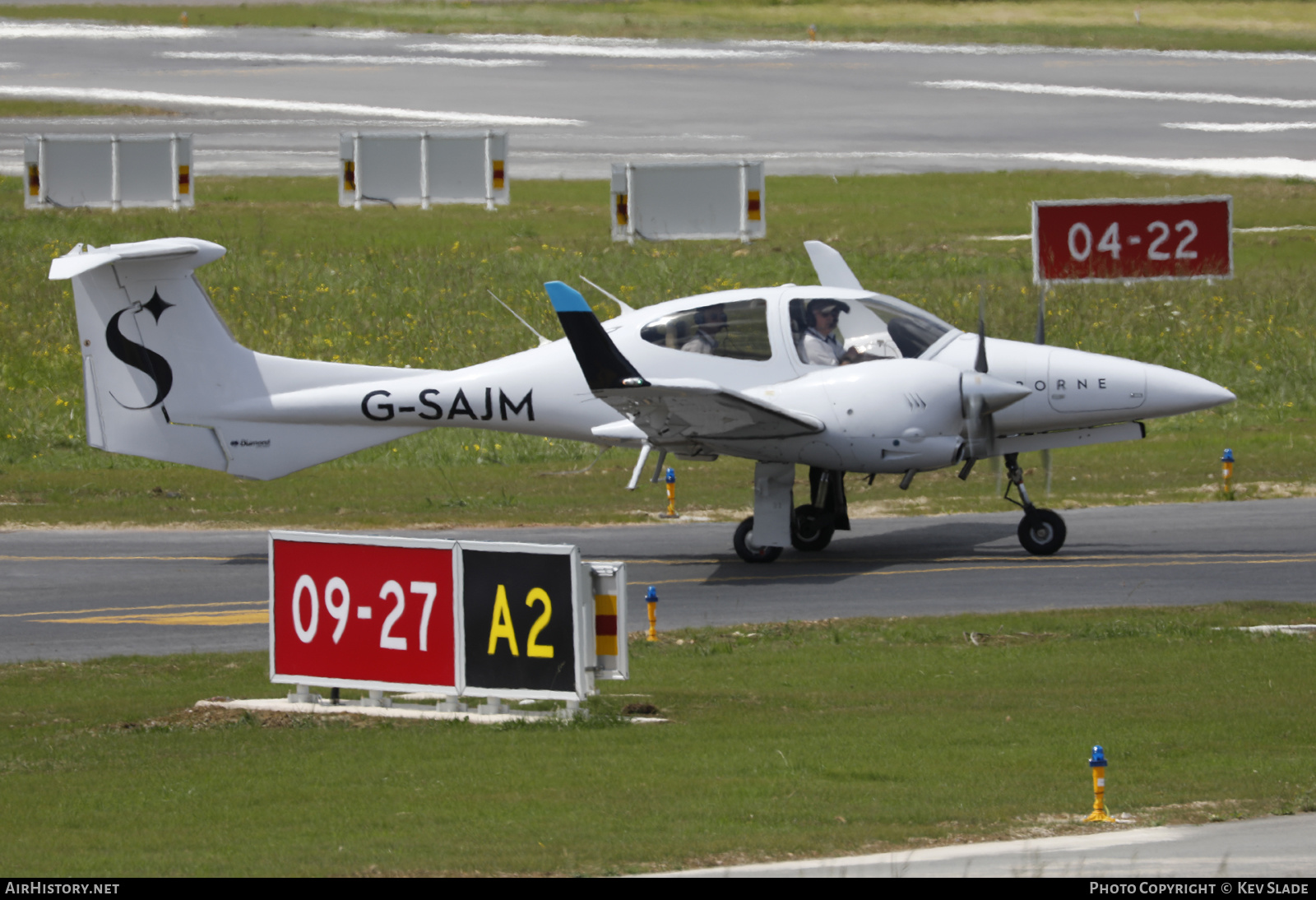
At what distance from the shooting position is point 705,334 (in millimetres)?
20641

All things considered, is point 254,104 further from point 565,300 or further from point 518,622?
point 518,622

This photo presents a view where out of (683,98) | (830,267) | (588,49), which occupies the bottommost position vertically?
(830,267)

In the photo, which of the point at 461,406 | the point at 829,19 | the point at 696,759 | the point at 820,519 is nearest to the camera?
the point at 696,759

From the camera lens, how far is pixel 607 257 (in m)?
36.3

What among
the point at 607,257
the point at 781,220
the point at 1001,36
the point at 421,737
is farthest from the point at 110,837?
the point at 1001,36

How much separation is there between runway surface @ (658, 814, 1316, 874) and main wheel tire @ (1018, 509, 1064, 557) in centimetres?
1110

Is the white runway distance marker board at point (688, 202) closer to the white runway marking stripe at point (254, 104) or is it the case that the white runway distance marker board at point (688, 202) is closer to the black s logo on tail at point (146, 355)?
the white runway marking stripe at point (254, 104)

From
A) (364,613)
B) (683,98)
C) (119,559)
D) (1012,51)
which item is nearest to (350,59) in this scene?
(683,98)

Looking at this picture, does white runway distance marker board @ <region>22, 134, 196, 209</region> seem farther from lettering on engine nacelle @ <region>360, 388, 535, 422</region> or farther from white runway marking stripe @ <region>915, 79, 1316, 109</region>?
white runway marking stripe @ <region>915, 79, 1316, 109</region>

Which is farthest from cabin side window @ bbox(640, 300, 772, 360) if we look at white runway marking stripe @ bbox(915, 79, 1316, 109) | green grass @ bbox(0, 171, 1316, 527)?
white runway marking stripe @ bbox(915, 79, 1316, 109)

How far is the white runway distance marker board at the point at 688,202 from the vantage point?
1460 inches

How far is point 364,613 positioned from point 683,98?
44668mm

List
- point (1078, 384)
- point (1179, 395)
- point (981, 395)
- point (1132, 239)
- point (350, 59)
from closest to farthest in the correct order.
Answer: point (981, 395) < point (1179, 395) < point (1078, 384) < point (1132, 239) < point (350, 59)

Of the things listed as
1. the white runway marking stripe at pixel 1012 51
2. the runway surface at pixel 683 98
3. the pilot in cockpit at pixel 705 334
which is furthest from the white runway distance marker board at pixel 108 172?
the white runway marking stripe at pixel 1012 51
